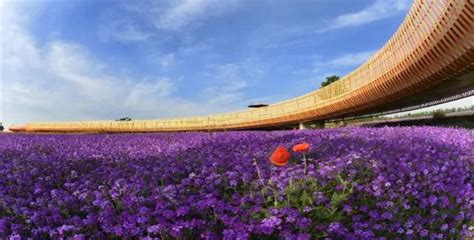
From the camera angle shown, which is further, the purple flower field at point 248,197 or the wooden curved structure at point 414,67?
the wooden curved structure at point 414,67

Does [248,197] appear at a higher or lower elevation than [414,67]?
lower

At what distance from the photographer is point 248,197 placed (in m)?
4.07

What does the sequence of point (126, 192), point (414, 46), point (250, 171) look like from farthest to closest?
point (414, 46) → point (250, 171) → point (126, 192)

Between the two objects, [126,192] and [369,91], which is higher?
[369,91]

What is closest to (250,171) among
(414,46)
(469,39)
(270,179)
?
(270,179)

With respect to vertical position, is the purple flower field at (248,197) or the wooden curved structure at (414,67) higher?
the wooden curved structure at (414,67)

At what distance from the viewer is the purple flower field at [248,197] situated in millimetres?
3559

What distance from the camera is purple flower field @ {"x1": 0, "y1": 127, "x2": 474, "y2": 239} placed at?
356 cm

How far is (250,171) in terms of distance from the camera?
4.95 m

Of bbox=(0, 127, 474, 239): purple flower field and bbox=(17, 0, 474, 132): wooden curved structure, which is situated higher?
bbox=(17, 0, 474, 132): wooden curved structure

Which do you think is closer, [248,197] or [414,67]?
[248,197]

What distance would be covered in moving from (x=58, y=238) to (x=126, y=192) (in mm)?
771

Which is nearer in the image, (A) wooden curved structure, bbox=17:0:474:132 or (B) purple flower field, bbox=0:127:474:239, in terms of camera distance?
(B) purple flower field, bbox=0:127:474:239

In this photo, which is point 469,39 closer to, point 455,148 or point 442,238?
point 455,148
